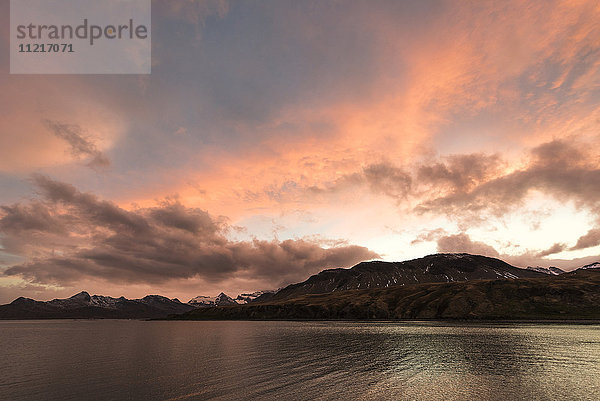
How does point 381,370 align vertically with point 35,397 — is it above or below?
below

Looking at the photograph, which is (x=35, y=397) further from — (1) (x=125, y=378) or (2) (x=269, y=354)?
(2) (x=269, y=354)

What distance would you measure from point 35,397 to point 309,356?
49.3 m

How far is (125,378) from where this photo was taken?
54.3m

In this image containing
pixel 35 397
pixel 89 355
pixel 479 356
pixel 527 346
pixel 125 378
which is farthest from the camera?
pixel 527 346

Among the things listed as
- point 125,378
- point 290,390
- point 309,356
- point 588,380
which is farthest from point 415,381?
point 125,378

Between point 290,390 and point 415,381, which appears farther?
point 415,381

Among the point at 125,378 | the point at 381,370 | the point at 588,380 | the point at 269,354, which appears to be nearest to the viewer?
the point at 588,380

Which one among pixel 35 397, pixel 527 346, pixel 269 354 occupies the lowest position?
pixel 527 346

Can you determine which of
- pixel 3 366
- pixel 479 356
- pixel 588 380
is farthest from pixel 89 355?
pixel 588 380

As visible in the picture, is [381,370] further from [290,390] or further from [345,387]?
[290,390]

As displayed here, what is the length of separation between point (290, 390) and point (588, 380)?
44.4 metres

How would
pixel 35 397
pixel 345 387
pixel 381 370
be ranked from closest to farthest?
pixel 35 397 < pixel 345 387 < pixel 381 370

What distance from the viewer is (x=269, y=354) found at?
78.9 meters

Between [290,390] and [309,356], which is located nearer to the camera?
[290,390]
